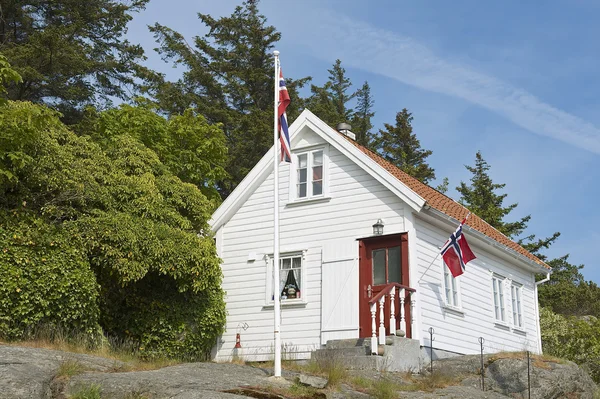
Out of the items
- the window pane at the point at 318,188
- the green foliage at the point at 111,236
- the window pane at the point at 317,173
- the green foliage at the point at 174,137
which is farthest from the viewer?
the green foliage at the point at 174,137

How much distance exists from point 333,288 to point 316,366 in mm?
4997

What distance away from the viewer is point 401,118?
1870 inches

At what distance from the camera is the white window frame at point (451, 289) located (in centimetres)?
1850

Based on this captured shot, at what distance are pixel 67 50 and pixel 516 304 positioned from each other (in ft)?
59.9

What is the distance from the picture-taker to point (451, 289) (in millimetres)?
18844

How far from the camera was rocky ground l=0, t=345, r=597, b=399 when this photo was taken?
33.4ft

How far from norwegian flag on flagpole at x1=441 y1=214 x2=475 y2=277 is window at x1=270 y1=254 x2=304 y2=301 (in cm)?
382

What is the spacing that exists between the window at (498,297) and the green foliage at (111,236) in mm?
7807

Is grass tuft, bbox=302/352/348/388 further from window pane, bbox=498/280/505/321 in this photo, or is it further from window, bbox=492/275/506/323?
window pane, bbox=498/280/505/321

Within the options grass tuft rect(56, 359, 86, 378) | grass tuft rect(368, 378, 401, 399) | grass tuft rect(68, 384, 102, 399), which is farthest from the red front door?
grass tuft rect(68, 384, 102, 399)

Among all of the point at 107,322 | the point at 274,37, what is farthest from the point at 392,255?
the point at 274,37

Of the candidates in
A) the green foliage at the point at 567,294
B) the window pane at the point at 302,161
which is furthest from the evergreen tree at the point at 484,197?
the window pane at the point at 302,161

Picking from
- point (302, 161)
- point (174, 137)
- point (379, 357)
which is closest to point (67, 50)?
point (174, 137)

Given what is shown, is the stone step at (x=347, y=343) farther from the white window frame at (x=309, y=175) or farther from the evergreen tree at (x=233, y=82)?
the evergreen tree at (x=233, y=82)
